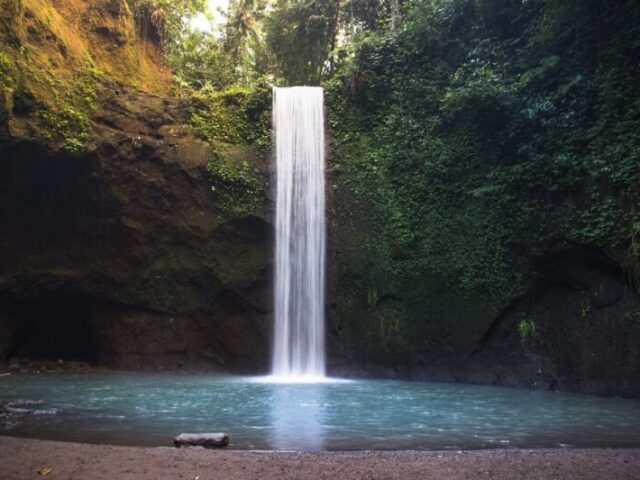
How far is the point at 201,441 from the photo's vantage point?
537 cm

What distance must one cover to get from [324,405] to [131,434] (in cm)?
329

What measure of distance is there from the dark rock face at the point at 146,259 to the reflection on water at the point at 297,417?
4.55 meters

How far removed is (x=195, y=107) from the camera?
16.1 meters

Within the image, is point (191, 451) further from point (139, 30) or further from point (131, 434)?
point (139, 30)

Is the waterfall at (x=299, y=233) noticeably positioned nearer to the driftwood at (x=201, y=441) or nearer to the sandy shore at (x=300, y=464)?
the driftwood at (x=201, y=441)

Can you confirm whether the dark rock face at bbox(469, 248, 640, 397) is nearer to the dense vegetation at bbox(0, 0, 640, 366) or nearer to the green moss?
the dense vegetation at bbox(0, 0, 640, 366)

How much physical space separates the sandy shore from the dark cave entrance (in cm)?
1104

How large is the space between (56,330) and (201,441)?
12523mm

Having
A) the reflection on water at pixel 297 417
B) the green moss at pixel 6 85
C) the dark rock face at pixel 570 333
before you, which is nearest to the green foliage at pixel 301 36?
the green moss at pixel 6 85

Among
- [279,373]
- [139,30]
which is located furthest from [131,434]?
[139,30]

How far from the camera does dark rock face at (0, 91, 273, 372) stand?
1477 cm

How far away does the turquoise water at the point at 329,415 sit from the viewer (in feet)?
19.2

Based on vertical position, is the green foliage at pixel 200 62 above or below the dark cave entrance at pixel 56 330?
above

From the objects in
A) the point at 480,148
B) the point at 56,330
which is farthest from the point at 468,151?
the point at 56,330
